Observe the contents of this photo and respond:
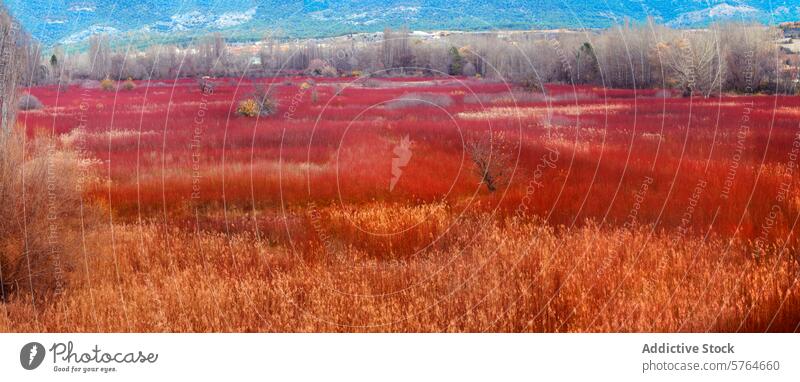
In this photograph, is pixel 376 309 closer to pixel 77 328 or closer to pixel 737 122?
pixel 77 328

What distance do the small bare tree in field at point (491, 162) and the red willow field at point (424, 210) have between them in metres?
0.04

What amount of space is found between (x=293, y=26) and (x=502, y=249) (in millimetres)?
4476

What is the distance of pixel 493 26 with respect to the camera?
385 inches

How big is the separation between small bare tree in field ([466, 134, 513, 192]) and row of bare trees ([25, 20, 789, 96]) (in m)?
1.45

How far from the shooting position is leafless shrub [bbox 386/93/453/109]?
10.9 meters

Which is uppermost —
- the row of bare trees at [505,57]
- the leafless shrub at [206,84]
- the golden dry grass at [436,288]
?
the row of bare trees at [505,57]

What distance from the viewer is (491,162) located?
31.9 feet

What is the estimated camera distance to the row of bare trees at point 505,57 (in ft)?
33.2

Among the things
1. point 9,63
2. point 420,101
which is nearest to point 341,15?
point 420,101

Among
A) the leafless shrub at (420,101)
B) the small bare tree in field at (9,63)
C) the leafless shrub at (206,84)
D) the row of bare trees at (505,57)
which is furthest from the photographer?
the leafless shrub at (206,84)

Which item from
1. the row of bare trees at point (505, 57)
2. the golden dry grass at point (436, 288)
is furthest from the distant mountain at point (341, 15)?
the golden dry grass at point (436, 288)

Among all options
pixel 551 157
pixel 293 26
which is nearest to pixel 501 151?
pixel 551 157

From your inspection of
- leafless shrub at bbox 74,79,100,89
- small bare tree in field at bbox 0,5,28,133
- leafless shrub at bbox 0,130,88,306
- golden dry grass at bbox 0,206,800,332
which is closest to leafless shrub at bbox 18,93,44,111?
leafless shrub at bbox 74,79,100,89

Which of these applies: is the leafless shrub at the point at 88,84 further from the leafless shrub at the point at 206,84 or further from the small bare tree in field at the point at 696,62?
the small bare tree in field at the point at 696,62
